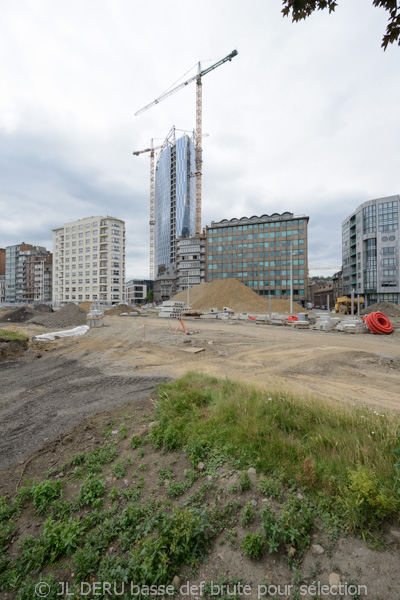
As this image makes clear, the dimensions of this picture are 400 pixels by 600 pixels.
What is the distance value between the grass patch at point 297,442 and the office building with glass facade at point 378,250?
92.9 m

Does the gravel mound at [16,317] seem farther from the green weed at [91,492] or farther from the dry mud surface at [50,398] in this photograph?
the green weed at [91,492]

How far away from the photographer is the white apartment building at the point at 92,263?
331ft

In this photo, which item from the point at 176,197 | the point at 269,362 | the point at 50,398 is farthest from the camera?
the point at 176,197

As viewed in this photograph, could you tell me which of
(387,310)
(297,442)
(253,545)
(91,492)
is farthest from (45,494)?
(387,310)

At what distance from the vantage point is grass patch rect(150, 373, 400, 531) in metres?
2.99

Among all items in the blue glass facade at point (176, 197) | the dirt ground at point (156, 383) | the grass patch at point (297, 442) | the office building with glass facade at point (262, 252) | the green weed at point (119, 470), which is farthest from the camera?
the blue glass facade at point (176, 197)

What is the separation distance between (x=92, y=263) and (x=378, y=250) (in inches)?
4035

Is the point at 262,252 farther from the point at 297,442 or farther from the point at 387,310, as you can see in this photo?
the point at 297,442

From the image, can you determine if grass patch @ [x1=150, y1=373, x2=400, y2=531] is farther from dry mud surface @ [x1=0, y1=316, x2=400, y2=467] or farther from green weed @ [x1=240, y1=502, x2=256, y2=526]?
dry mud surface @ [x1=0, y1=316, x2=400, y2=467]

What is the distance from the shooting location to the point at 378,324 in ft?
77.2

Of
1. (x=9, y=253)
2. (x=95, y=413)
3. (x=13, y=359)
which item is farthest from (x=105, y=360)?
(x=9, y=253)

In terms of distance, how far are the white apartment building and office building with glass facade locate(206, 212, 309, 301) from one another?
120ft

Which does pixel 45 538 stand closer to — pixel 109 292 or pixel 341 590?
pixel 341 590

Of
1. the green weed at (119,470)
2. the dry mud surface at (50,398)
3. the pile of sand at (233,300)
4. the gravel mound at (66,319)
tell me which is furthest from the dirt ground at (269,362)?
the pile of sand at (233,300)
